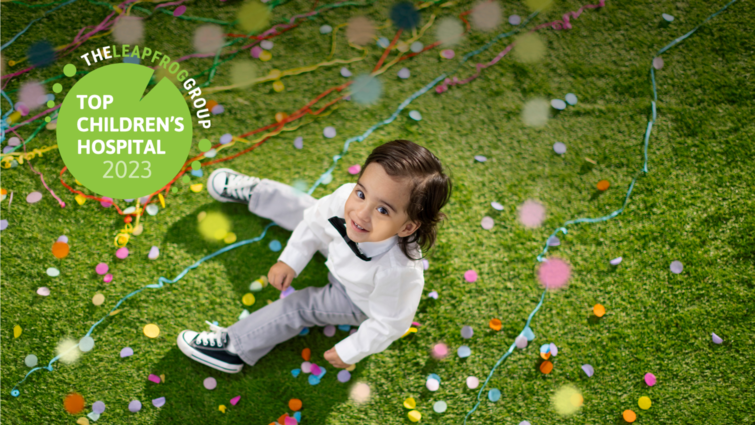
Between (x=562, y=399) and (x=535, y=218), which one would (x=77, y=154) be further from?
(x=562, y=399)

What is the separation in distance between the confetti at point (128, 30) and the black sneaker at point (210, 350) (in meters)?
1.56

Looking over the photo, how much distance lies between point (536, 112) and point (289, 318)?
1581 mm

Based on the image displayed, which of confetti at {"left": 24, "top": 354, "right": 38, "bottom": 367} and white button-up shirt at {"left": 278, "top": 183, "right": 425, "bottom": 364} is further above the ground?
white button-up shirt at {"left": 278, "top": 183, "right": 425, "bottom": 364}

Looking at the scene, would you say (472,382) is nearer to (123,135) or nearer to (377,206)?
(377,206)

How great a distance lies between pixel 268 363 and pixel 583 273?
1.47 meters

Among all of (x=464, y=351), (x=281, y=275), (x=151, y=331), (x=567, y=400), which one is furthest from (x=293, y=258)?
(x=567, y=400)

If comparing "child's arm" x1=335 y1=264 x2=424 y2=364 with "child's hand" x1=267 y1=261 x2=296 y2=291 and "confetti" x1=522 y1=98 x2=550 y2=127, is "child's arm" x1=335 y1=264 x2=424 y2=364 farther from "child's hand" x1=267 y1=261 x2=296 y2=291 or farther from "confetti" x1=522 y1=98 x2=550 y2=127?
"confetti" x1=522 y1=98 x2=550 y2=127

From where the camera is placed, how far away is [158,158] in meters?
2.35

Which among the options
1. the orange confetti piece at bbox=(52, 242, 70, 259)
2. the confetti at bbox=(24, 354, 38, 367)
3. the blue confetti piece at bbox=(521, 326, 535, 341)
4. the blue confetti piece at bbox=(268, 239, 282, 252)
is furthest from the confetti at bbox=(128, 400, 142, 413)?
the blue confetti piece at bbox=(521, 326, 535, 341)

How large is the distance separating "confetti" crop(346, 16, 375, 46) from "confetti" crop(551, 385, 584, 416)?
1930 millimetres

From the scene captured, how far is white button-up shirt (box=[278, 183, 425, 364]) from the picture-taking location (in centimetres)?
162

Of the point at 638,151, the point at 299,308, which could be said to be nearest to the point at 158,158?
the point at 299,308

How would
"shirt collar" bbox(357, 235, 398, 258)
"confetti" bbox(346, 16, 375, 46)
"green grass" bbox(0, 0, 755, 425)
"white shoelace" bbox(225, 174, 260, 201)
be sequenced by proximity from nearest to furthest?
"shirt collar" bbox(357, 235, 398, 258) < "green grass" bbox(0, 0, 755, 425) < "white shoelace" bbox(225, 174, 260, 201) < "confetti" bbox(346, 16, 375, 46)

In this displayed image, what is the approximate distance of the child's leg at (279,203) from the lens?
2.16 metres
